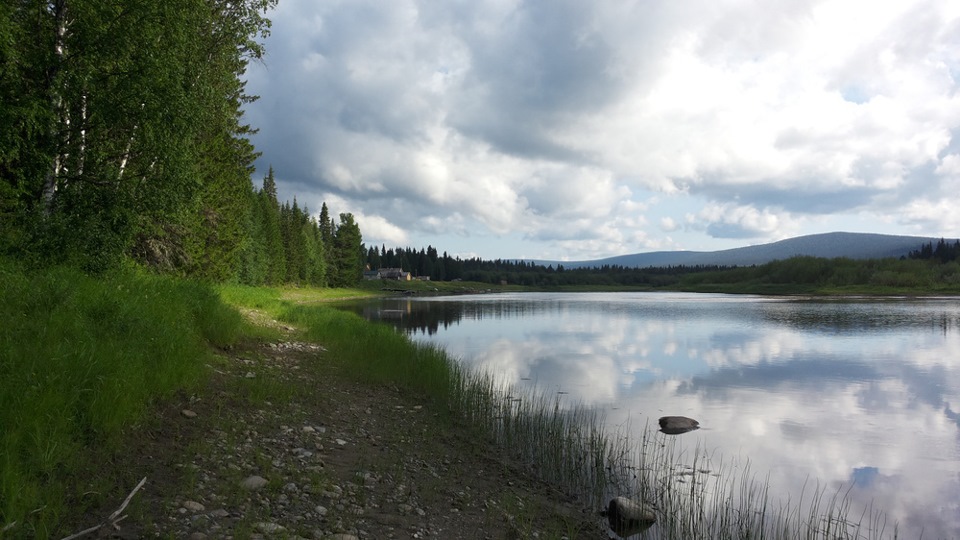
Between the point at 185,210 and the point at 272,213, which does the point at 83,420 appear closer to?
the point at 185,210

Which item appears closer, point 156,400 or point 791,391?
point 156,400

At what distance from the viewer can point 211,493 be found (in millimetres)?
6953

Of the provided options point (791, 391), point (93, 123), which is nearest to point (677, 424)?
point (791, 391)

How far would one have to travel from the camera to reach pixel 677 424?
16.7m

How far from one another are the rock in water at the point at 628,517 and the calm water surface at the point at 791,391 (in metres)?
4.27

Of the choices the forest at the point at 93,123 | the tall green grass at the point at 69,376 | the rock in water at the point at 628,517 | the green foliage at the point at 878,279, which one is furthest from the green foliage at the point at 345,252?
the green foliage at the point at 878,279

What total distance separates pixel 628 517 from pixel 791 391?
17.8m

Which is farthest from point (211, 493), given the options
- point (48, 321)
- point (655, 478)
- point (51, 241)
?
point (51, 241)

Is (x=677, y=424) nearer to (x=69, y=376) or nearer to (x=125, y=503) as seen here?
(x=125, y=503)

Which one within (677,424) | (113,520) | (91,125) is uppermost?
(91,125)

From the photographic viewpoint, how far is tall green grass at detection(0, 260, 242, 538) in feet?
19.0

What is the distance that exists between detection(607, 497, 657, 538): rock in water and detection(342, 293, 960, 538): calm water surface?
14.0ft

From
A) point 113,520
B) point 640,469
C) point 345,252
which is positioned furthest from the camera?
point 345,252

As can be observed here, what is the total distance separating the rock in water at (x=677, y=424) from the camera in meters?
16.3
